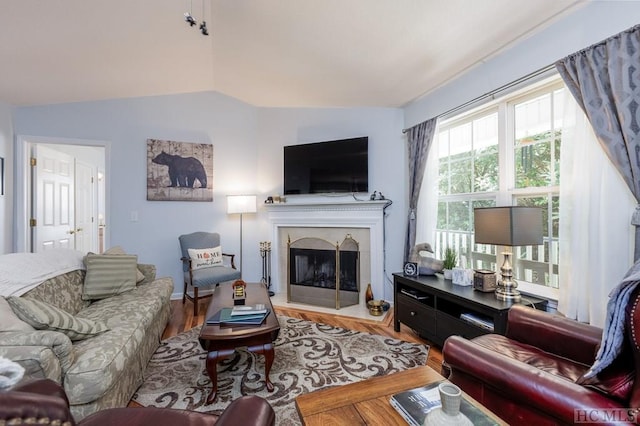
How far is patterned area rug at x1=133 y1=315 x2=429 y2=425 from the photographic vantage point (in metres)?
1.78

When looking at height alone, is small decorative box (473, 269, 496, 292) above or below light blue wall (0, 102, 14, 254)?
below

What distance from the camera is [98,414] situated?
1094 mm

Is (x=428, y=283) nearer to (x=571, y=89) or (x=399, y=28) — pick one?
(x=571, y=89)

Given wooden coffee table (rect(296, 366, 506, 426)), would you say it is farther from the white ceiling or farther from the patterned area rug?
the white ceiling

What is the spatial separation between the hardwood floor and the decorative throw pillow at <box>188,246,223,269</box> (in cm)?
50

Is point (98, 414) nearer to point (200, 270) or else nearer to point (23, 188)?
point (200, 270)

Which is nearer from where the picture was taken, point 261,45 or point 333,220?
point 261,45

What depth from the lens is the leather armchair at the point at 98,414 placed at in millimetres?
579

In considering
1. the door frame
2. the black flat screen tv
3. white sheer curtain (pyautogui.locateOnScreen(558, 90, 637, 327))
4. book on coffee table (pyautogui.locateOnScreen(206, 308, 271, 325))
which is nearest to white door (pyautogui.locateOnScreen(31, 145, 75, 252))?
the door frame

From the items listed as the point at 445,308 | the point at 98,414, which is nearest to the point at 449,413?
the point at 98,414

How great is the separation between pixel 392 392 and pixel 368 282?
2.47 m

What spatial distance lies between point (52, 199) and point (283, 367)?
12.9 ft

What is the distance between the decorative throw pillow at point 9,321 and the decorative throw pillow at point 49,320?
2cm

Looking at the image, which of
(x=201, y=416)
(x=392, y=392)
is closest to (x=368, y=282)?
(x=392, y=392)
